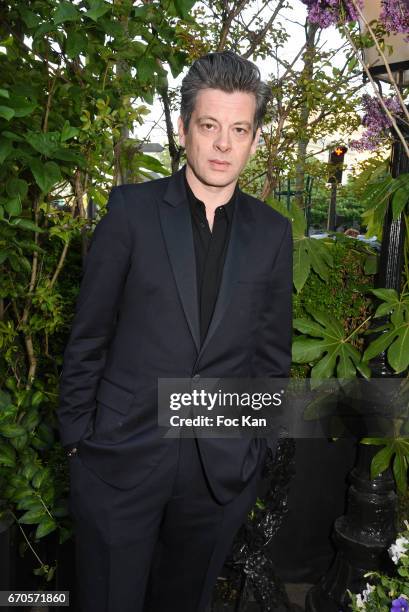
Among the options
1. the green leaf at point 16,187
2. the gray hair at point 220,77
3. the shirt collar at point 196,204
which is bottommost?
the shirt collar at point 196,204

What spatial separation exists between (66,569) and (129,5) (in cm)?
236

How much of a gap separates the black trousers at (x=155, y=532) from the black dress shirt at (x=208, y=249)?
1.22ft

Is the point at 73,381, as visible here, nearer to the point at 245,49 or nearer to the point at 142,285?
the point at 142,285

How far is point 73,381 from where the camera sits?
68.9 inches

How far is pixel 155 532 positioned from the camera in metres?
1.83

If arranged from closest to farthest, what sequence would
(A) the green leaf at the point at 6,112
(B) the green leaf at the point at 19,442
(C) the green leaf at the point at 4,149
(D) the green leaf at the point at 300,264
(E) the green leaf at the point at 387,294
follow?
(A) the green leaf at the point at 6,112 < (C) the green leaf at the point at 4,149 < (B) the green leaf at the point at 19,442 < (E) the green leaf at the point at 387,294 < (D) the green leaf at the point at 300,264

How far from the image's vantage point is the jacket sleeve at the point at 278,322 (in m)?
1.90

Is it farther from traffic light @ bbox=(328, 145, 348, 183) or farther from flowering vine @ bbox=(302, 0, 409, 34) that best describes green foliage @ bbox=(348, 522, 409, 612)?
traffic light @ bbox=(328, 145, 348, 183)

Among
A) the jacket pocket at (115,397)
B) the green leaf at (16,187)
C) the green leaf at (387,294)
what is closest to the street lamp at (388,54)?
the green leaf at (387,294)

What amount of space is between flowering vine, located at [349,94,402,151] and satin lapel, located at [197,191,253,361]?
1.18 meters

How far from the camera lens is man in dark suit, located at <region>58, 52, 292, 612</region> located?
1697mm

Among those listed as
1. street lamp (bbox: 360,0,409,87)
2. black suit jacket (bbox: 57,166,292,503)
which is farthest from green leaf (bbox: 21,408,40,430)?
street lamp (bbox: 360,0,409,87)

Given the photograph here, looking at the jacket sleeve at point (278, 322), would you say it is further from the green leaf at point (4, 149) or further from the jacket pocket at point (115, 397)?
the green leaf at point (4, 149)

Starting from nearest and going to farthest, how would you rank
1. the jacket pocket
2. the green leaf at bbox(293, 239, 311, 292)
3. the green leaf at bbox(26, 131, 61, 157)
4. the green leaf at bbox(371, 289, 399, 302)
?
the jacket pocket → the green leaf at bbox(26, 131, 61, 157) → the green leaf at bbox(371, 289, 399, 302) → the green leaf at bbox(293, 239, 311, 292)
